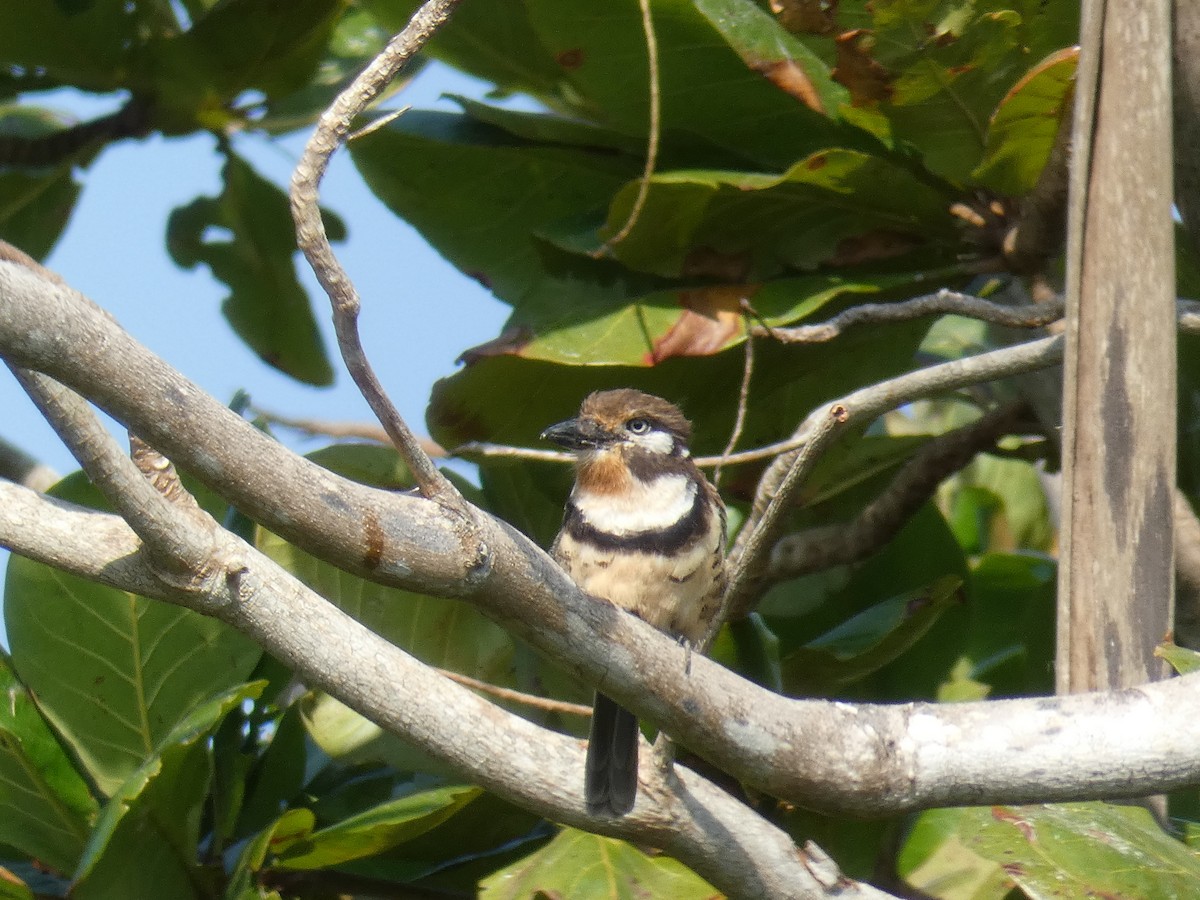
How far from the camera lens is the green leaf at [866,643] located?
2.63 metres

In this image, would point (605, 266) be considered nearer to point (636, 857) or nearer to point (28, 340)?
point (636, 857)

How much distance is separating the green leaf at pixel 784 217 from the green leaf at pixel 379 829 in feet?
3.61

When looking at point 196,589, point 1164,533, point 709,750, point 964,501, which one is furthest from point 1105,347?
point 964,501

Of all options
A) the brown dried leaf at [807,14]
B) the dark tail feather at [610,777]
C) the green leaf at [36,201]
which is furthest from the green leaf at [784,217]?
the green leaf at [36,201]

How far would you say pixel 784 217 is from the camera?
2.90 meters

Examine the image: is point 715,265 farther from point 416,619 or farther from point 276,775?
point 276,775

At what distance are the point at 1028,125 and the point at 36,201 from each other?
88.8 inches

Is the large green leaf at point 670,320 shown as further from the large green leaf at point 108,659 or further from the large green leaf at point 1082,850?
the large green leaf at point 1082,850

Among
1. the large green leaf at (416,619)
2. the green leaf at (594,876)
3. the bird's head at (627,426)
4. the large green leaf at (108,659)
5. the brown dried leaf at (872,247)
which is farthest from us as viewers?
the brown dried leaf at (872,247)

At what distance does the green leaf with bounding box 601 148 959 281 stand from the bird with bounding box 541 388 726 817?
0.31 metres

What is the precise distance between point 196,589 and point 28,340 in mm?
360

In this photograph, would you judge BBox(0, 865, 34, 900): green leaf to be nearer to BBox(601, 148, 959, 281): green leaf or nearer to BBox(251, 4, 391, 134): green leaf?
BBox(601, 148, 959, 281): green leaf

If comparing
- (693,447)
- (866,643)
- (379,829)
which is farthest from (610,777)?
(693,447)

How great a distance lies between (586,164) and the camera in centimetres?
312
